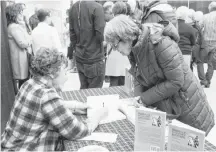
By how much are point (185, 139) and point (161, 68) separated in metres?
0.70

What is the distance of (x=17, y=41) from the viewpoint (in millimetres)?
3521

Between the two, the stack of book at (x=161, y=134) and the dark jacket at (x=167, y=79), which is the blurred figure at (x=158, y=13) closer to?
the dark jacket at (x=167, y=79)

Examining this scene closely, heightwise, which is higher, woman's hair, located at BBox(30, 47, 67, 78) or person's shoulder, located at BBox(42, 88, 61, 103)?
woman's hair, located at BBox(30, 47, 67, 78)

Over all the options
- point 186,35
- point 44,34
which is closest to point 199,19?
point 186,35

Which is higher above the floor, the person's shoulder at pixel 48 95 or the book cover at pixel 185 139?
the person's shoulder at pixel 48 95

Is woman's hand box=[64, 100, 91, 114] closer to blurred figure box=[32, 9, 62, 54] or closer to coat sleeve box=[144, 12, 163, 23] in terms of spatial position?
coat sleeve box=[144, 12, 163, 23]

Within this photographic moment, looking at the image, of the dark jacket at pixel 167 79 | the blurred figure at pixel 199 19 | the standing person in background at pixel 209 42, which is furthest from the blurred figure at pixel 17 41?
the standing person in background at pixel 209 42

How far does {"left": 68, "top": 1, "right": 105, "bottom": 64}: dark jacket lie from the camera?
3145mm

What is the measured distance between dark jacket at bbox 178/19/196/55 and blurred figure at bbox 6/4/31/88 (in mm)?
2569

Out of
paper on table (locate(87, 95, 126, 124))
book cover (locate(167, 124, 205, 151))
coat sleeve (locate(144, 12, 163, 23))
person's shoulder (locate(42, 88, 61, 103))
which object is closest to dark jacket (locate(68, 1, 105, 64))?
coat sleeve (locate(144, 12, 163, 23))

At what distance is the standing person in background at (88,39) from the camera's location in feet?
10.3

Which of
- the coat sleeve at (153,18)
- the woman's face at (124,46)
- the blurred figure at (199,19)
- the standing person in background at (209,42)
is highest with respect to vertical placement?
the coat sleeve at (153,18)

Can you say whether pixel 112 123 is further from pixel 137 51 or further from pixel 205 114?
pixel 205 114

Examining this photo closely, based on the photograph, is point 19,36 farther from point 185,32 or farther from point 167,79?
point 185,32
